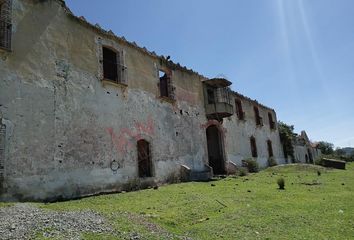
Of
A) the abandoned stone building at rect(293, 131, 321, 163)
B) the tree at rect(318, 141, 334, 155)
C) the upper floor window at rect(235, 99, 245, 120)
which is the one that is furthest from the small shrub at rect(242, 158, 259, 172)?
the tree at rect(318, 141, 334, 155)

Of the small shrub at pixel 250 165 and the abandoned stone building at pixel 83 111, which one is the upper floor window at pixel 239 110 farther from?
the abandoned stone building at pixel 83 111

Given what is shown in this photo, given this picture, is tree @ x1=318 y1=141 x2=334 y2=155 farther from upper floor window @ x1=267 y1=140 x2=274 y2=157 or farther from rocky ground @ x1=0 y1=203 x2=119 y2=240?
rocky ground @ x1=0 y1=203 x2=119 y2=240

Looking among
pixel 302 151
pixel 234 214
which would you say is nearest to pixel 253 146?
pixel 302 151

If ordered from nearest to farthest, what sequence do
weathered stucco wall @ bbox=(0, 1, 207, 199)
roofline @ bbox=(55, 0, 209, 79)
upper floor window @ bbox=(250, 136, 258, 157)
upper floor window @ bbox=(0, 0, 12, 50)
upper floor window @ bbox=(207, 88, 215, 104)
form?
weathered stucco wall @ bbox=(0, 1, 207, 199) < upper floor window @ bbox=(0, 0, 12, 50) < roofline @ bbox=(55, 0, 209, 79) < upper floor window @ bbox=(207, 88, 215, 104) < upper floor window @ bbox=(250, 136, 258, 157)

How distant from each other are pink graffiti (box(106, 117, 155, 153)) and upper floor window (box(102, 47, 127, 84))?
2.15 metres

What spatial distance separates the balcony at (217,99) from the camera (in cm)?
1975

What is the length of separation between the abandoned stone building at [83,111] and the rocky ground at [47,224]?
8.80 feet

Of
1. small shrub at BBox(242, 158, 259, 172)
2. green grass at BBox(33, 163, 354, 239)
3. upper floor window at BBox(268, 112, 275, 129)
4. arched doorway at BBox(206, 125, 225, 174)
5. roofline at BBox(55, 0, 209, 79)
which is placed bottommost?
green grass at BBox(33, 163, 354, 239)

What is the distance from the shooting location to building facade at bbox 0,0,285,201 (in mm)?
9523

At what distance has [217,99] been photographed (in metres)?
21.3

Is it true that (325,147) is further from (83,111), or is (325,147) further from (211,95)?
(83,111)

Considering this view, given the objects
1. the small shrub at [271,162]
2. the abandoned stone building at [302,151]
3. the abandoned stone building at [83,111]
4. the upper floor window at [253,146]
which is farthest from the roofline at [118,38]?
the abandoned stone building at [302,151]

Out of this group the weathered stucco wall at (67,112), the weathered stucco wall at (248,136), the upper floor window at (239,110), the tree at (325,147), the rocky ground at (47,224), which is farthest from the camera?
the tree at (325,147)

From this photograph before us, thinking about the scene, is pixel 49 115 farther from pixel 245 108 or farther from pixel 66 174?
pixel 245 108
